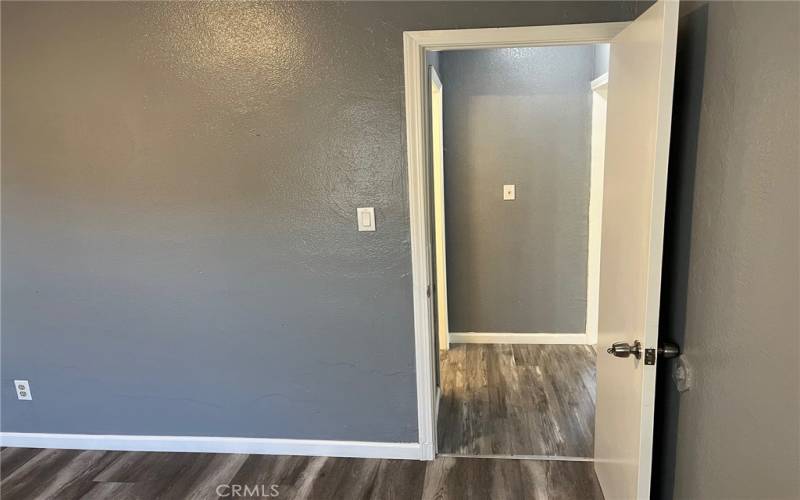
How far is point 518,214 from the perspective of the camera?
11.3ft

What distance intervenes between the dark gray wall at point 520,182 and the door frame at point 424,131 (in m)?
1.35

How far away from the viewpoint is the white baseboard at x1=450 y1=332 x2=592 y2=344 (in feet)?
11.9

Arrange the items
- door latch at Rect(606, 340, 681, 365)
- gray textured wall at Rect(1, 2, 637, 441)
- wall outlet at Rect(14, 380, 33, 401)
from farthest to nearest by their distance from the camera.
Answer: wall outlet at Rect(14, 380, 33, 401) → gray textured wall at Rect(1, 2, 637, 441) → door latch at Rect(606, 340, 681, 365)

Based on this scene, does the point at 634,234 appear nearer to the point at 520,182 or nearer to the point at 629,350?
the point at 629,350

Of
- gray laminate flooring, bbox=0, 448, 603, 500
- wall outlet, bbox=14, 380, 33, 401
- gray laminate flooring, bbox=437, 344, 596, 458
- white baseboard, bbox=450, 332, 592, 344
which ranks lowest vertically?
gray laminate flooring, bbox=0, 448, 603, 500

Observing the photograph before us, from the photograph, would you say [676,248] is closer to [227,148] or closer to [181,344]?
[227,148]

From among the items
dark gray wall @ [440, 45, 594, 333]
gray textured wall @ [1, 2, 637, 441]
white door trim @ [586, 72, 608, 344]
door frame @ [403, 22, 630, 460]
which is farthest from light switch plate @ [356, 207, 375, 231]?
white door trim @ [586, 72, 608, 344]

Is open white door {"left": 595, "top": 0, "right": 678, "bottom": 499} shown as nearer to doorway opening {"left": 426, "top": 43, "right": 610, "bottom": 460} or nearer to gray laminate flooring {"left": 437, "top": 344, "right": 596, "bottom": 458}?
gray laminate flooring {"left": 437, "top": 344, "right": 596, "bottom": 458}

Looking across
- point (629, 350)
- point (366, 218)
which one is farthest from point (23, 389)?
point (629, 350)

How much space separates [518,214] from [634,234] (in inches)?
77.2

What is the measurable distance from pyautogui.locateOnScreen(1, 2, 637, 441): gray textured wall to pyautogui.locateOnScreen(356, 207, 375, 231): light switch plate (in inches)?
1.3

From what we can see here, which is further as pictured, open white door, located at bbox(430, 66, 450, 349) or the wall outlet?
open white door, located at bbox(430, 66, 450, 349)

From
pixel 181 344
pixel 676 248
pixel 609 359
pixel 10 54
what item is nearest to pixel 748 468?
pixel 676 248

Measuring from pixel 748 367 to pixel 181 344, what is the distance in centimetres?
221
